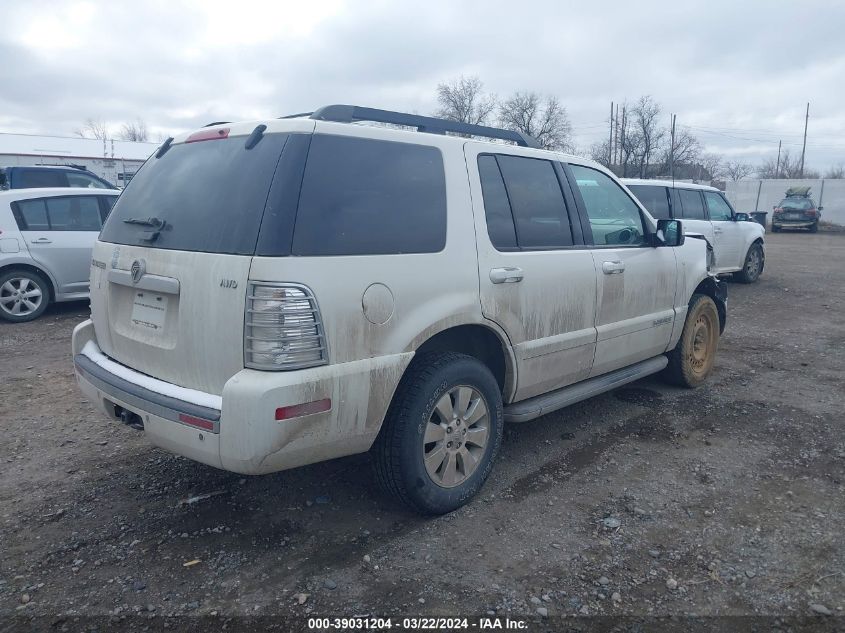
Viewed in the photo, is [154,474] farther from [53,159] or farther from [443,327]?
[53,159]

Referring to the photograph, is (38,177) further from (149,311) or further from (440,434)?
(440,434)

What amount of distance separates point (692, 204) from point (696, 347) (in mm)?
6406

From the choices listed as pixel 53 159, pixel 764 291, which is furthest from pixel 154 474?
pixel 53 159

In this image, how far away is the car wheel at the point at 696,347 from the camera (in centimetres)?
545

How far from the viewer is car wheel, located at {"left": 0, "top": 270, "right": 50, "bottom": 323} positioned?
795 cm

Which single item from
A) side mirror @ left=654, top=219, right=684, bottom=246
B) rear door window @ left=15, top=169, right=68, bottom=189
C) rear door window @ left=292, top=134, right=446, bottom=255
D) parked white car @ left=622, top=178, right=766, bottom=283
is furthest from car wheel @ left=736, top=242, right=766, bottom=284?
rear door window @ left=15, top=169, right=68, bottom=189

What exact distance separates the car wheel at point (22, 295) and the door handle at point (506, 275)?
693 cm

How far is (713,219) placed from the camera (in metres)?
11.5

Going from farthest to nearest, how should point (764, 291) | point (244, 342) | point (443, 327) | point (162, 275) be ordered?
point (764, 291)
point (443, 327)
point (162, 275)
point (244, 342)

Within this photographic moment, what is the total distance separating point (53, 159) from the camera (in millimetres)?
38062

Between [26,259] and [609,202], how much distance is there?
707 cm

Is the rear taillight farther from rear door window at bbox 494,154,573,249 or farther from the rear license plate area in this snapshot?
rear door window at bbox 494,154,573,249

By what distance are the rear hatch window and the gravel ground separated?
4.71 feet

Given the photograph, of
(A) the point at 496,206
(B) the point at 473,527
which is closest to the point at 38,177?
(A) the point at 496,206
